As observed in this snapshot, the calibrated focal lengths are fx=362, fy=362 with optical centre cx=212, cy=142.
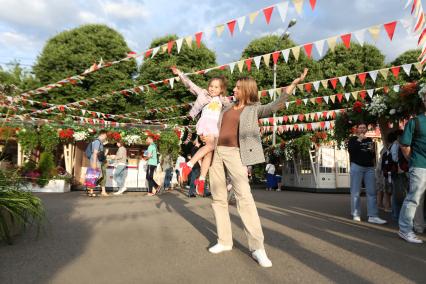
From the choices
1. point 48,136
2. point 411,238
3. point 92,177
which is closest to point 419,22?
point 411,238

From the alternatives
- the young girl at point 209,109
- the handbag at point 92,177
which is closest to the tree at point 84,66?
the handbag at point 92,177

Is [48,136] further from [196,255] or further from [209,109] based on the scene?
[196,255]

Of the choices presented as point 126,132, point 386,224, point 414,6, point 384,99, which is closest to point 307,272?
point 386,224

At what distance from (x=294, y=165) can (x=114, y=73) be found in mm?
14652

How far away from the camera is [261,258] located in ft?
11.2

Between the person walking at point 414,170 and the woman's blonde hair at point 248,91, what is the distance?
2265 millimetres

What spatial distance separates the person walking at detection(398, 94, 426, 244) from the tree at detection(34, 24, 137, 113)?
883 inches

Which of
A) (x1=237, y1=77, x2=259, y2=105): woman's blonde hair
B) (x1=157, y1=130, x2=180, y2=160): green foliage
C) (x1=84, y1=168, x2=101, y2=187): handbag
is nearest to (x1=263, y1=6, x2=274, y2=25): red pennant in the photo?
(x1=237, y1=77, x2=259, y2=105): woman's blonde hair

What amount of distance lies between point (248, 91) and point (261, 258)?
5.60 ft

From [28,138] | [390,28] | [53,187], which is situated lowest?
[53,187]

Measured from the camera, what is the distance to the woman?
3.64m

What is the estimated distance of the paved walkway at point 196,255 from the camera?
3072mm

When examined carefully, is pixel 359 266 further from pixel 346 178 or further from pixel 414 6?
pixel 346 178

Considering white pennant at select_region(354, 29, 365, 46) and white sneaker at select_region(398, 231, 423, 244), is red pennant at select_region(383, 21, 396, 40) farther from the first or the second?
white sneaker at select_region(398, 231, 423, 244)
